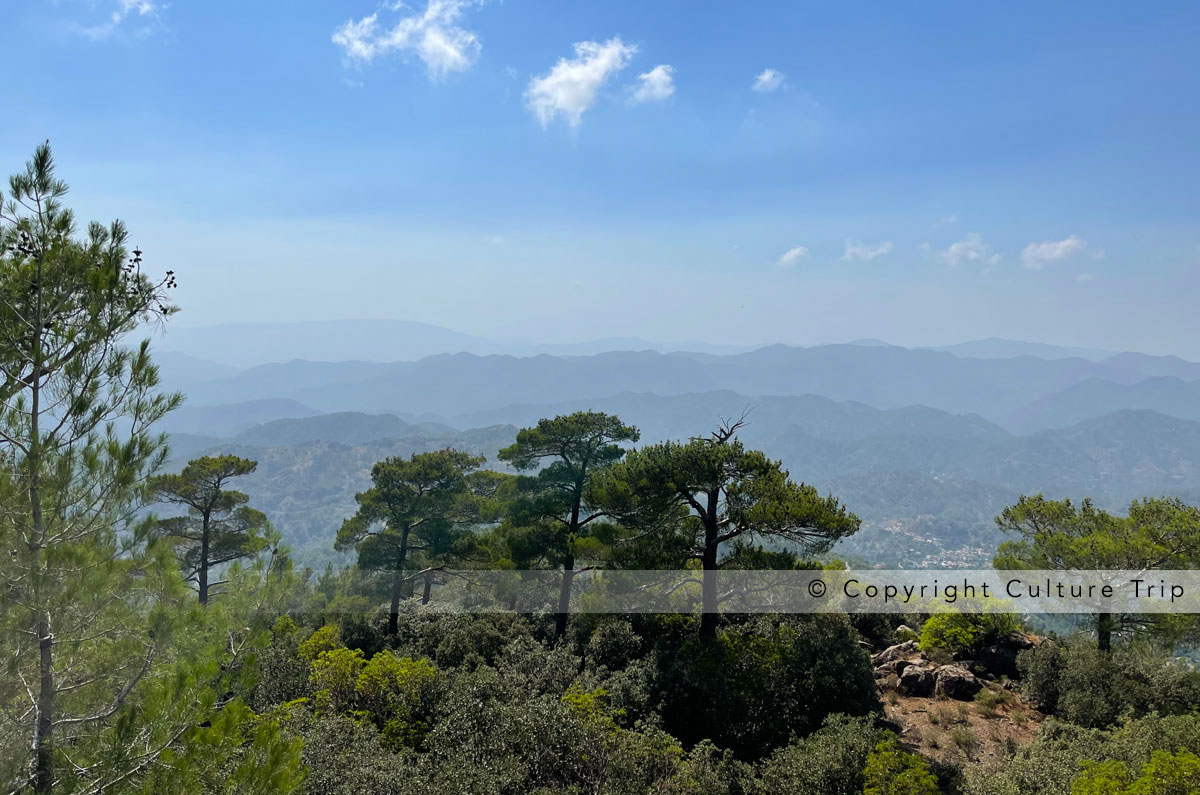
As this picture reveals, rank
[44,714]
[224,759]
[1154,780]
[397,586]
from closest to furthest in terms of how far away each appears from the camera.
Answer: [44,714] < [224,759] < [1154,780] < [397,586]

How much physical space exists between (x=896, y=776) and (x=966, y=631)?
9795 mm

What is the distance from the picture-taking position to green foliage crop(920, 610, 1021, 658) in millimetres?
14961

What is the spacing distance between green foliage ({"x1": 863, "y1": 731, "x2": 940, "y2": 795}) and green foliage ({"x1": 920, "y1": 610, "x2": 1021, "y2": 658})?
8.75m

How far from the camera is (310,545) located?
542 ft

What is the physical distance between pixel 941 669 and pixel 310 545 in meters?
182

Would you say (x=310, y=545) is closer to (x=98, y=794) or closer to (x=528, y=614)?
(x=528, y=614)

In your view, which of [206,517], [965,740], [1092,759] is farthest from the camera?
[206,517]

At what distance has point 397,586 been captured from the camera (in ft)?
64.8

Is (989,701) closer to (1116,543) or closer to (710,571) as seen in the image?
(1116,543)

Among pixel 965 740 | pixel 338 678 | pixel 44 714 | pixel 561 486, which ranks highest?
pixel 561 486

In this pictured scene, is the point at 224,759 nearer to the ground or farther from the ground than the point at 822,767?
farther from the ground

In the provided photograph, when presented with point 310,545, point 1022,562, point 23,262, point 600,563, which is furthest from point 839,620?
point 310,545

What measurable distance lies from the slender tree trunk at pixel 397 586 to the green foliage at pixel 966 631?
16.0 metres

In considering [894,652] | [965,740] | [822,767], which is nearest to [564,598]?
[894,652]
